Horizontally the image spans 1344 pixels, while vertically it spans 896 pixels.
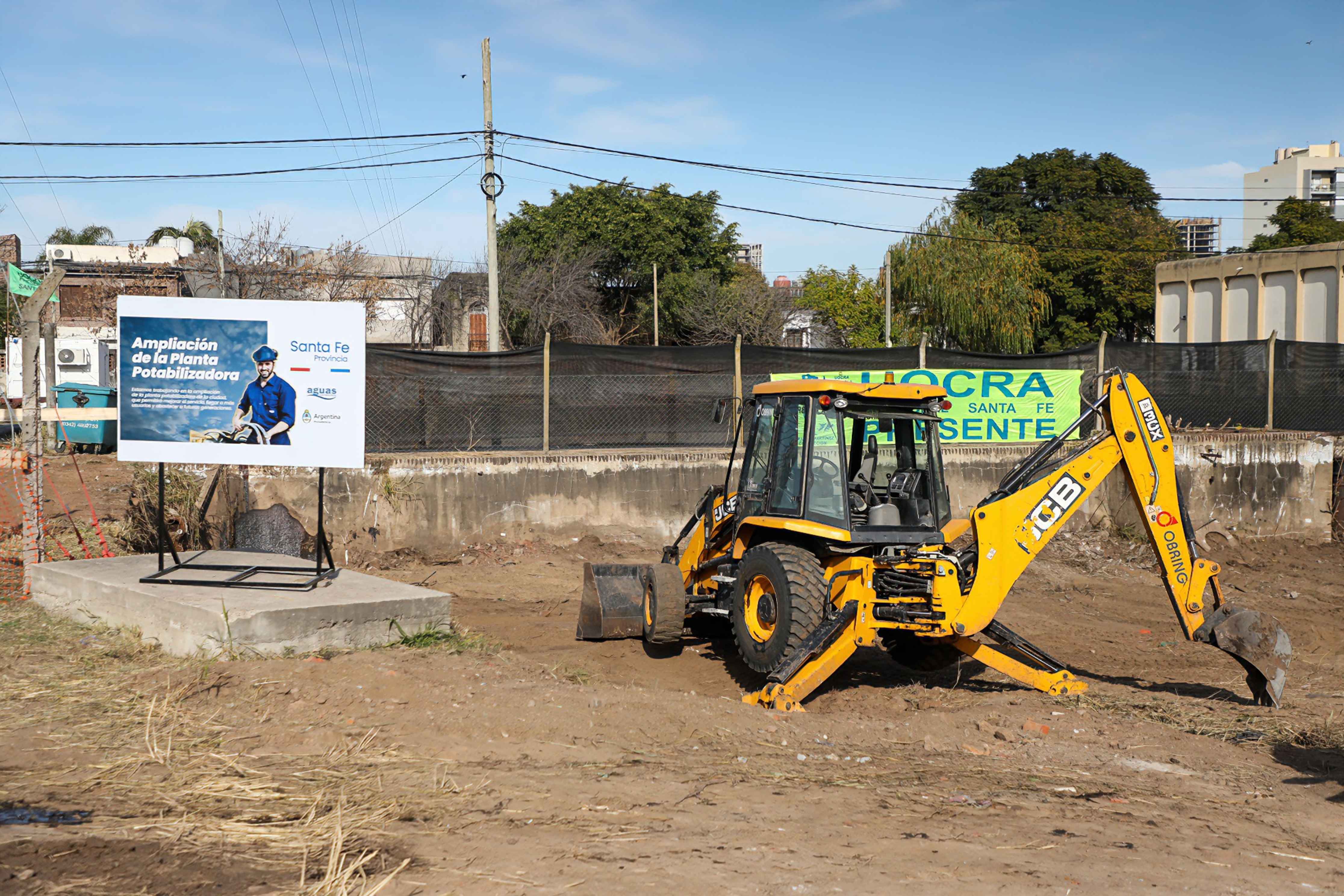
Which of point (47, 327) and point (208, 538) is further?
point (208, 538)

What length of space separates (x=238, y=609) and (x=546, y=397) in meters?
6.98

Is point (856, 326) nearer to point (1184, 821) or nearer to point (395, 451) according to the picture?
point (395, 451)

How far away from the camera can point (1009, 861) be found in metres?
4.25

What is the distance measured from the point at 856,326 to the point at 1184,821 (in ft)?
137

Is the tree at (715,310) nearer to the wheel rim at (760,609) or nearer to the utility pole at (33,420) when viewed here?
the utility pole at (33,420)

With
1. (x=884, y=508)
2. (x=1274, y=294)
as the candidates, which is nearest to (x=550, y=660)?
(x=884, y=508)

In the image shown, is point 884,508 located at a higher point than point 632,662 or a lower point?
higher

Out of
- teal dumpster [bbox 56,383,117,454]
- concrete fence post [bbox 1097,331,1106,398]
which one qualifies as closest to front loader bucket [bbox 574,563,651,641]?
concrete fence post [bbox 1097,331,1106,398]

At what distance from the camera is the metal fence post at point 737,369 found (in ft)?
48.3

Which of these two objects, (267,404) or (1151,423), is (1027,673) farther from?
(267,404)

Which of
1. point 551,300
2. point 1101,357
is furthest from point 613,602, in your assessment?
point 551,300

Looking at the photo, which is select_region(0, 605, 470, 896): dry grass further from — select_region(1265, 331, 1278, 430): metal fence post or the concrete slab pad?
select_region(1265, 331, 1278, 430): metal fence post

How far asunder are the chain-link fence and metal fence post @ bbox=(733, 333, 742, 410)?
0.03 meters

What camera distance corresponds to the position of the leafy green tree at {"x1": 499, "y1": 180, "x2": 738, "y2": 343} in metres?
45.8
